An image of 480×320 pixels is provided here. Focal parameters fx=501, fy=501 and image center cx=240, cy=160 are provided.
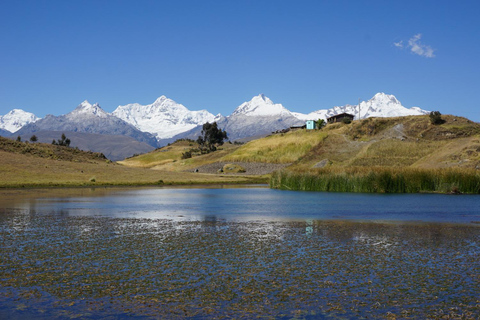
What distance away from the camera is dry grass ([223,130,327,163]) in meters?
148

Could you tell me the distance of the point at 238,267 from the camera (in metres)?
17.9

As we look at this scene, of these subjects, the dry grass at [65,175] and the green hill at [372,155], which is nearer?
the green hill at [372,155]

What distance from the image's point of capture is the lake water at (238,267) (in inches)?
518

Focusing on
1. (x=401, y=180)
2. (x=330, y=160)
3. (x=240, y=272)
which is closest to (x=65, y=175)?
(x=401, y=180)

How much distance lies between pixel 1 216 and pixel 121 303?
25234 mm

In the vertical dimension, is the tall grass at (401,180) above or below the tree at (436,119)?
below

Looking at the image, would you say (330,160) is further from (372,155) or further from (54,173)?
(54,173)

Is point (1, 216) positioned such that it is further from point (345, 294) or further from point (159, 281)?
point (345, 294)

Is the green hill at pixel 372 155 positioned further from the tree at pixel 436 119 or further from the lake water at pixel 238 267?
the lake water at pixel 238 267

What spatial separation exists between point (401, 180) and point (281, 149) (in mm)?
95346

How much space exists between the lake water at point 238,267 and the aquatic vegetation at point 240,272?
1.6 inches

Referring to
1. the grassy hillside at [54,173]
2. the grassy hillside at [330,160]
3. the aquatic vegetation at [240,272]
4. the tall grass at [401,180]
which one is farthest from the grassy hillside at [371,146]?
the aquatic vegetation at [240,272]

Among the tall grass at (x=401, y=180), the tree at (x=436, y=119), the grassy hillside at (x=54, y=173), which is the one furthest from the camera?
the tree at (x=436, y=119)

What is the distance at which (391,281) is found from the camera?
51.8 ft
